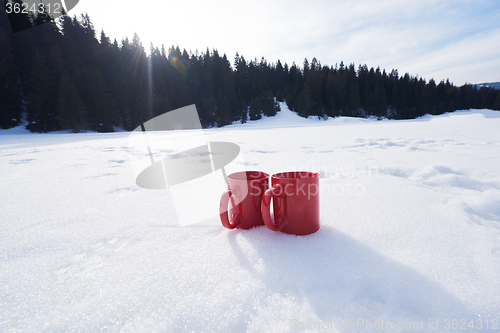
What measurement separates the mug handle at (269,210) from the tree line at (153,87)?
19296 millimetres

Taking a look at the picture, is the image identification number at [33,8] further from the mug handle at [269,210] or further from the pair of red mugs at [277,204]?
the mug handle at [269,210]

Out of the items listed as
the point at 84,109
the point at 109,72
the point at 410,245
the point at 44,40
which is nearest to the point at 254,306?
the point at 410,245

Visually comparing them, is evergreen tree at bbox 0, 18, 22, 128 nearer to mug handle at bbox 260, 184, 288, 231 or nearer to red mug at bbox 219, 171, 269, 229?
red mug at bbox 219, 171, 269, 229

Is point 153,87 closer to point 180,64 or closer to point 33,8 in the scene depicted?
point 180,64

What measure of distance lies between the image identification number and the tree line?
56 cm

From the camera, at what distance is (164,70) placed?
27969 millimetres

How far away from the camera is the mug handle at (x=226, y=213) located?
2.82 feet

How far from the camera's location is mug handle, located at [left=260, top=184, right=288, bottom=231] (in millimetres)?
799

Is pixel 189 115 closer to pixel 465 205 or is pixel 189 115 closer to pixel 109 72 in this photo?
pixel 465 205

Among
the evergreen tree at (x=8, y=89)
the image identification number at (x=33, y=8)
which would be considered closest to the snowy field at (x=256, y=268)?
the evergreen tree at (x=8, y=89)

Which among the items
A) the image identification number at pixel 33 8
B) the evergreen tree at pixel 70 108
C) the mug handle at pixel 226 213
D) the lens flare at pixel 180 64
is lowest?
the mug handle at pixel 226 213

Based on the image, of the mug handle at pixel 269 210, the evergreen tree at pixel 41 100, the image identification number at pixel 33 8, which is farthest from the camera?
the image identification number at pixel 33 8

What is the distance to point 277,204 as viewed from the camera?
2.77ft

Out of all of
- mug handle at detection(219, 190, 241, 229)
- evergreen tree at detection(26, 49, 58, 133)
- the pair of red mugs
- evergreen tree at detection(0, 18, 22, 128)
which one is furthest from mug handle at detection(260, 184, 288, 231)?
evergreen tree at detection(0, 18, 22, 128)
